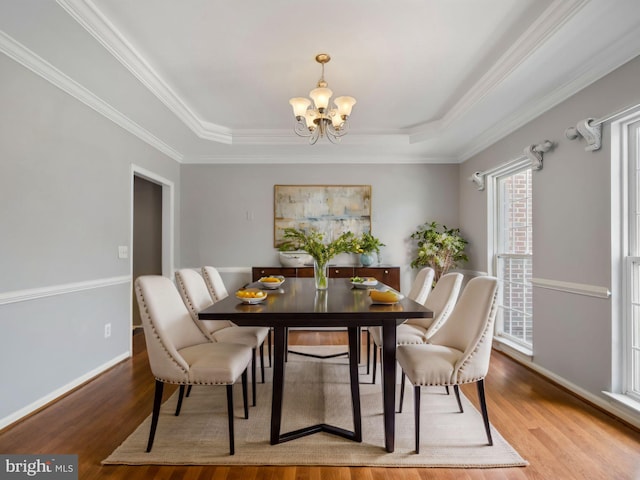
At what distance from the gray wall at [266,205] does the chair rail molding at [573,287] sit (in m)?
2.13

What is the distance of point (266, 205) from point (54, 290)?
305cm

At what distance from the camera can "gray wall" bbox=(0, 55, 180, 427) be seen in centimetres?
244

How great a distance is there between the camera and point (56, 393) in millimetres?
2814

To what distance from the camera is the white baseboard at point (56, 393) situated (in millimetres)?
2404

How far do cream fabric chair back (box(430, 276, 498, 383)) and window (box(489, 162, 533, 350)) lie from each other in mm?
1754

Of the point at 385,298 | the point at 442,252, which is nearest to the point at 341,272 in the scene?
the point at 442,252

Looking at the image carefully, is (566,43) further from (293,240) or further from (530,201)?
(293,240)

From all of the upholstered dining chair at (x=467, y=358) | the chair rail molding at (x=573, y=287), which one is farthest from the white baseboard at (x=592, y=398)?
the upholstered dining chair at (x=467, y=358)

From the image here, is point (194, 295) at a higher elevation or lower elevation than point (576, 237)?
lower

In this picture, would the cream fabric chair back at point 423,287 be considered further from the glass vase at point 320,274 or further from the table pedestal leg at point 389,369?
the table pedestal leg at point 389,369

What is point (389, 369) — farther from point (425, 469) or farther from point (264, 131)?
point (264, 131)

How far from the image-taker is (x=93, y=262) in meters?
3.33

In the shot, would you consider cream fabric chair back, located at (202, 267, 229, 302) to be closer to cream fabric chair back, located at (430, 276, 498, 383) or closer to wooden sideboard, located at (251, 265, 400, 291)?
wooden sideboard, located at (251, 265, 400, 291)

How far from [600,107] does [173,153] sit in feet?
15.2
